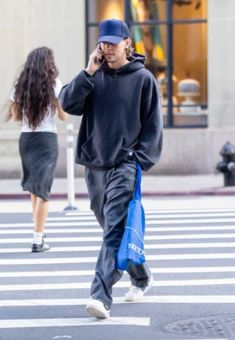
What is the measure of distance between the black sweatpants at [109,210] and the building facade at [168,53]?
13.7m

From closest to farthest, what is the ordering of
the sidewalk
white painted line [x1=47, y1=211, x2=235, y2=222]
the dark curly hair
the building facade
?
1. the dark curly hair
2. white painted line [x1=47, y1=211, x2=235, y2=222]
3. the sidewalk
4. the building facade

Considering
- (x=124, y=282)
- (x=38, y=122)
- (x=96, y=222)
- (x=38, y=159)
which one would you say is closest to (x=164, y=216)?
(x=96, y=222)

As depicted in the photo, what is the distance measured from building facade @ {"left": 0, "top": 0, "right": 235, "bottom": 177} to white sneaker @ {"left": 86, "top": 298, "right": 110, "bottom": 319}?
1395 centimetres

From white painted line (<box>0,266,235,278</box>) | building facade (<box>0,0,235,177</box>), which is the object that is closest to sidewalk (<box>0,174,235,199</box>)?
building facade (<box>0,0,235,177</box>)

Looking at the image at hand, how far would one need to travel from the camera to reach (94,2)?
22453mm

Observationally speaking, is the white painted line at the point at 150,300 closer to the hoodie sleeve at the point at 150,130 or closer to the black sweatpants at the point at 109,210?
A: the black sweatpants at the point at 109,210

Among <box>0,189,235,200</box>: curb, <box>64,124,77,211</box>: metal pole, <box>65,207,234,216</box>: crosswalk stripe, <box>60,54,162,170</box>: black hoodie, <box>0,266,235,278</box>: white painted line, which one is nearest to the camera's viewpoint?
<box>60,54,162,170</box>: black hoodie

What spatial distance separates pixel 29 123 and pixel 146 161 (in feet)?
11.1

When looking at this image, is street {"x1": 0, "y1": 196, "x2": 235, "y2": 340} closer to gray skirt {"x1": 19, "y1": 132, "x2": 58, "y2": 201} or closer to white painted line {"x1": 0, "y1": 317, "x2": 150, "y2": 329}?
white painted line {"x1": 0, "y1": 317, "x2": 150, "y2": 329}

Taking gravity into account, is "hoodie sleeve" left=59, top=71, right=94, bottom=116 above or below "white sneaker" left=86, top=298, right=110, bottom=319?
above

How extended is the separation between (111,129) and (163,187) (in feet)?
38.8

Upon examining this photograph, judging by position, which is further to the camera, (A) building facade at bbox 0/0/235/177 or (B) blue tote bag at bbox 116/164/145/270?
(A) building facade at bbox 0/0/235/177

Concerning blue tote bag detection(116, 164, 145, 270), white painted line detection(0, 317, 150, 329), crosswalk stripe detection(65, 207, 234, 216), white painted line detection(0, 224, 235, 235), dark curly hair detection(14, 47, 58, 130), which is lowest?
crosswalk stripe detection(65, 207, 234, 216)

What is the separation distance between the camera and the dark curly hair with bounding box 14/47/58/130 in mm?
11289
